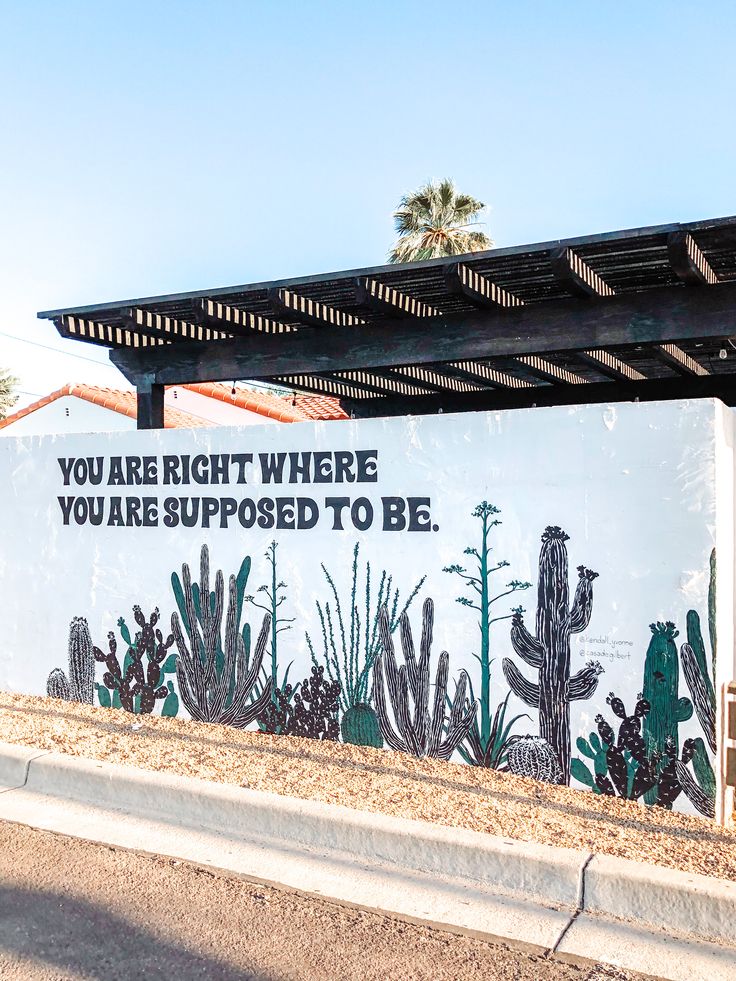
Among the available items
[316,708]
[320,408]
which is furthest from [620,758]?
[320,408]

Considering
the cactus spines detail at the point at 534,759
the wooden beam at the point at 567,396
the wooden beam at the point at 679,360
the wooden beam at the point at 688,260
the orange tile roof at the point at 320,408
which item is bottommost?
the cactus spines detail at the point at 534,759

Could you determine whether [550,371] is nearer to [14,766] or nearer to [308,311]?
[308,311]

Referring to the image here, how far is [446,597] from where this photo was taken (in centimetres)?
585

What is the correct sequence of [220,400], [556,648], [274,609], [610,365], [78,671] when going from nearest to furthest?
[556,648] → [274,609] → [78,671] → [610,365] → [220,400]

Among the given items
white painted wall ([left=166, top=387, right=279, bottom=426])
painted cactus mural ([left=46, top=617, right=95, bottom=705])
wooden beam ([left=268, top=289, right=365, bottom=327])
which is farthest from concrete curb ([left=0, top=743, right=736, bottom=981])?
white painted wall ([left=166, top=387, right=279, bottom=426])

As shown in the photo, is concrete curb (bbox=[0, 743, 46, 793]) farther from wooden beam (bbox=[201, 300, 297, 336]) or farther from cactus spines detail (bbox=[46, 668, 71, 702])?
wooden beam (bbox=[201, 300, 297, 336])

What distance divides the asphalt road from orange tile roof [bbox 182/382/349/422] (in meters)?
15.2

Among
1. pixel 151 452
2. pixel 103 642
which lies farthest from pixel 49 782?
pixel 151 452

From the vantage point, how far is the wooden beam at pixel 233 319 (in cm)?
752

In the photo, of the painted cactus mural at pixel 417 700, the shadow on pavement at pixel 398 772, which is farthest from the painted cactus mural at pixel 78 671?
the painted cactus mural at pixel 417 700

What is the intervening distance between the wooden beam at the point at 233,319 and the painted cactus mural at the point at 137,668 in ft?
8.07

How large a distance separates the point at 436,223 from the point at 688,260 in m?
26.1

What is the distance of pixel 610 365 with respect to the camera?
9.27 meters

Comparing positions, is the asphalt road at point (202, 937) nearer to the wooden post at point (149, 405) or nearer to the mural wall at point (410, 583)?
the mural wall at point (410, 583)
